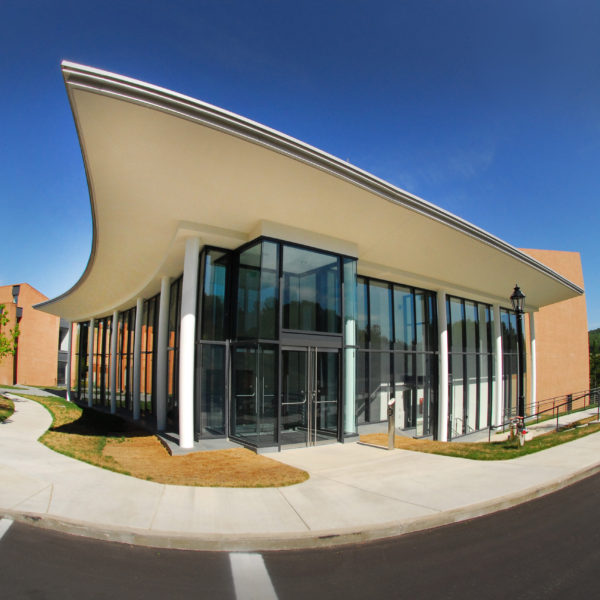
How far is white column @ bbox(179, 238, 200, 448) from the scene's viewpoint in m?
10.4

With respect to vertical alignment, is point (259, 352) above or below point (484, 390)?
above

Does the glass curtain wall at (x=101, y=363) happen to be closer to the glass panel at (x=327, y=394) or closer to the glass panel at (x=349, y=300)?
the glass panel at (x=327, y=394)

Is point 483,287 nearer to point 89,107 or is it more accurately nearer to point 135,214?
point 135,214

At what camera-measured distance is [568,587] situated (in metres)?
3.84

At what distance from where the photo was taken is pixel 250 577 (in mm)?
4070

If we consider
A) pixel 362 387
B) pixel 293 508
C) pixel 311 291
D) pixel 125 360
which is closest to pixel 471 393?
pixel 362 387

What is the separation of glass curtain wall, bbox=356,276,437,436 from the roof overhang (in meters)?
1.07

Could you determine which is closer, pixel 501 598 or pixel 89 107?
pixel 501 598

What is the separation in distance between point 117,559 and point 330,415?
7633 mm

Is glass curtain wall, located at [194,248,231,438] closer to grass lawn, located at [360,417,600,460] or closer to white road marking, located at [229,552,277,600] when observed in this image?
grass lawn, located at [360,417,600,460]

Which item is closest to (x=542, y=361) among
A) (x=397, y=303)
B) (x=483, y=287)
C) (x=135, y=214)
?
(x=483, y=287)

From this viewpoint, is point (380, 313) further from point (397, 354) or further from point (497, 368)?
point (497, 368)

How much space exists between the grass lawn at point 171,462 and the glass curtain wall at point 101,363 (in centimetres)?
1416

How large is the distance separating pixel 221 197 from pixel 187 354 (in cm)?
397
